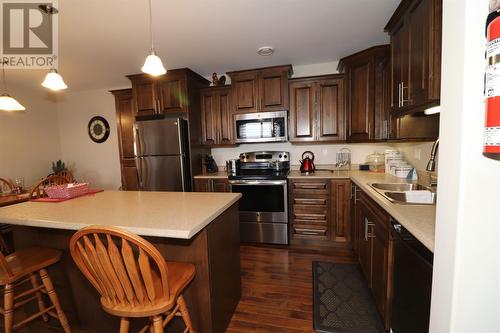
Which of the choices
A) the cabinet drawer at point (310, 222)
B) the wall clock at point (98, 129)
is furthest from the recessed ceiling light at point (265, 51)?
the wall clock at point (98, 129)

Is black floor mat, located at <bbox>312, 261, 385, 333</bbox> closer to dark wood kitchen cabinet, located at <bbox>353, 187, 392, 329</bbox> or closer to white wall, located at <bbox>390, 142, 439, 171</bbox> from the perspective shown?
dark wood kitchen cabinet, located at <bbox>353, 187, 392, 329</bbox>

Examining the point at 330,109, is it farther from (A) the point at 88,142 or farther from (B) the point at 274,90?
(A) the point at 88,142

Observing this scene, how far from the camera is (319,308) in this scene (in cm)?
177

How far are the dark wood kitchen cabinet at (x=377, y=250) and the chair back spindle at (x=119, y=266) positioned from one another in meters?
1.31

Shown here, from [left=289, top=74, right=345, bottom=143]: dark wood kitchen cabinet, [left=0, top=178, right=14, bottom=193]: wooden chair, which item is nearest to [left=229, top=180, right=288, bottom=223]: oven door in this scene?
[left=289, top=74, right=345, bottom=143]: dark wood kitchen cabinet

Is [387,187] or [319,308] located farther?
[387,187]

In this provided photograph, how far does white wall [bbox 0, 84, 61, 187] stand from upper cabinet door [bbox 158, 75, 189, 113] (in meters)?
2.69

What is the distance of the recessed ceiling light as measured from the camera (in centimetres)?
254

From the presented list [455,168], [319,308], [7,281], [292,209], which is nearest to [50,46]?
[7,281]

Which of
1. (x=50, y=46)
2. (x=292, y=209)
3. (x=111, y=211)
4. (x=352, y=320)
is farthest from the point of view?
(x=292, y=209)

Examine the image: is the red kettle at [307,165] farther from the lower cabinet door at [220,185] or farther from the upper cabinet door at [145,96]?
the upper cabinet door at [145,96]

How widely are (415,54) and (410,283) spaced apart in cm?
145

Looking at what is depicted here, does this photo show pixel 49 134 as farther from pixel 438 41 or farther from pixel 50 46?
pixel 438 41

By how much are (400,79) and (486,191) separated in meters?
1.46
